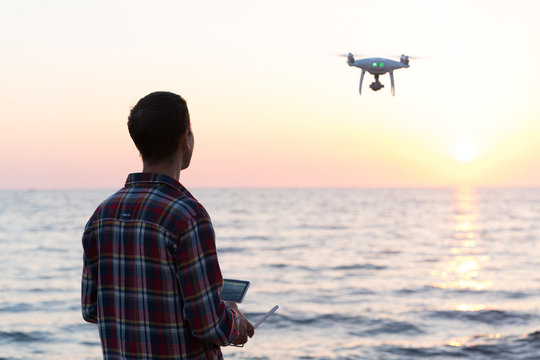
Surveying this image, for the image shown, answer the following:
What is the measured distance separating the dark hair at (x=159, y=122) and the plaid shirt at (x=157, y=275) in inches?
4.8

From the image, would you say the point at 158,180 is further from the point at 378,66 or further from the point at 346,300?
the point at 346,300

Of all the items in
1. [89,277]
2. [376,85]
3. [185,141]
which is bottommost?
[89,277]

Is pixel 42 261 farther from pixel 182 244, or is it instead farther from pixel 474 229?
pixel 474 229

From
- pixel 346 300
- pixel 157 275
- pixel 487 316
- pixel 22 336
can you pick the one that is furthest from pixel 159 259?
pixel 346 300

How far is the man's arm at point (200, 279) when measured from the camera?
6.98ft

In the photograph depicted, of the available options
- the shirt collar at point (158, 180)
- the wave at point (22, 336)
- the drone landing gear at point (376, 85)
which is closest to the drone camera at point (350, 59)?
the drone landing gear at point (376, 85)

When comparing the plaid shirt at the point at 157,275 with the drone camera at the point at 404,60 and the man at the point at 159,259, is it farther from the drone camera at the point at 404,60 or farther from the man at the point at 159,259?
the drone camera at the point at 404,60

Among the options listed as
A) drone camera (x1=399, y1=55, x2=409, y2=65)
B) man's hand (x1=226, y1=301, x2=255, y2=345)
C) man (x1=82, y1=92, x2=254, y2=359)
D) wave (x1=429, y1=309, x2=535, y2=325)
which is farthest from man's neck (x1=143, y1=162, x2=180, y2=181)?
wave (x1=429, y1=309, x2=535, y2=325)

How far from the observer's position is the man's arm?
2129 mm

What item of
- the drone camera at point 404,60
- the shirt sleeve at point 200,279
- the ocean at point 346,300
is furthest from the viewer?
the ocean at point 346,300

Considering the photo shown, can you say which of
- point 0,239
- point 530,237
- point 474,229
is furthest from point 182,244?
point 474,229

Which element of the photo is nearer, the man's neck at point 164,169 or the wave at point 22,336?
the man's neck at point 164,169

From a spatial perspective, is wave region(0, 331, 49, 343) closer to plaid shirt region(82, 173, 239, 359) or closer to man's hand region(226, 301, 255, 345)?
plaid shirt region(82, 173, 239, 359)

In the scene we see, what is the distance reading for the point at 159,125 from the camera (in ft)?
7.34
